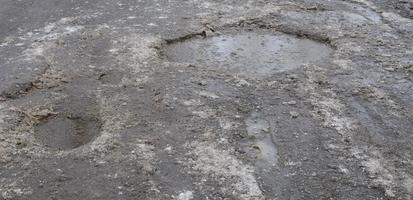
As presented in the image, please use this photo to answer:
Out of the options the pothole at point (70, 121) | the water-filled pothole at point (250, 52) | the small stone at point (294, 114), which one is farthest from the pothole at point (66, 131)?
the small stone at point (294, 114)

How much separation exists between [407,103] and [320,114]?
0.72m

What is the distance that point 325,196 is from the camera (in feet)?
10.3

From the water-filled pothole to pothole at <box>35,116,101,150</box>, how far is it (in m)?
1.20

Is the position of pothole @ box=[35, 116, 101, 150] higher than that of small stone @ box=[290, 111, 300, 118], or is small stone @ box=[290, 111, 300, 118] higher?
small stone @ box=[290, 111, 300, 118]

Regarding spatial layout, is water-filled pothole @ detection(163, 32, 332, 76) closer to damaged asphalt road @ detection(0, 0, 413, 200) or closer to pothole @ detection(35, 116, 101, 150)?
damaged asphalt road @ detection(0, 0, 413, 200)

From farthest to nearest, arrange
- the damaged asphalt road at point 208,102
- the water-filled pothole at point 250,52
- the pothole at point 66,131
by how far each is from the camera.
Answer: the water-filled pothole at point 250,52, the pothole at point 66,131, the damaged asphalt road at point 208,102

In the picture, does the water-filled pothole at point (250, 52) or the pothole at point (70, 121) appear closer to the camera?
the pothole at point (70, 121)

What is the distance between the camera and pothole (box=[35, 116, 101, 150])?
3638 millimetres

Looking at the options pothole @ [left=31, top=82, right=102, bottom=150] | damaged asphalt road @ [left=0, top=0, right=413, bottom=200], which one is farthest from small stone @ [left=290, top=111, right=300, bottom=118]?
pothole @ [left=31, top=82, right=102, bottom=150]

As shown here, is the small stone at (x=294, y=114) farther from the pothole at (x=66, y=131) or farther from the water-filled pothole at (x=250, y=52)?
the pothole at (x=66, y=131)

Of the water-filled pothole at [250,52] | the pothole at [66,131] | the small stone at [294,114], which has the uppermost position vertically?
the water-filled pothole at [250,52]

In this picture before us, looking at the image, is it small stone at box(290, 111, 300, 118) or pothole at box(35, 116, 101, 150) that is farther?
small stone at box(290, 111, 300, 118)

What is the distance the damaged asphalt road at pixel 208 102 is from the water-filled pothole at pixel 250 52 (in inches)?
0.7

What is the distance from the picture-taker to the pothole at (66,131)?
364cm
